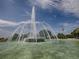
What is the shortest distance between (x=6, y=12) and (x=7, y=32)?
2.03ft

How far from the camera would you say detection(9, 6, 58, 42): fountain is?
4.68 meters

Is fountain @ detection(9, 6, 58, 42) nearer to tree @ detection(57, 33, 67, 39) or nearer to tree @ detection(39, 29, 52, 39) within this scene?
tree @ detection(39, 29, 52, 39)

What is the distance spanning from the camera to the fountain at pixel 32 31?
4.68 m

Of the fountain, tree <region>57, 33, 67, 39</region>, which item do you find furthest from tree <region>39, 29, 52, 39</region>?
tree <region>57, 33, 67, 39</region>

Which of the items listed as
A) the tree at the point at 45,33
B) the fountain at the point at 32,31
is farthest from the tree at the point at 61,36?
the tree at the point at 45,33

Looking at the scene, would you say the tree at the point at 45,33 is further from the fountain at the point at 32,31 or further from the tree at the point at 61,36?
the tree at the point at 61,36

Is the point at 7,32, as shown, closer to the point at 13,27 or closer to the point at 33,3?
the point at 13,27

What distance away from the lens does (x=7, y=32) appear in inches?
180

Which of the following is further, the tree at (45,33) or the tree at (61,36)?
the tree at (61,36)

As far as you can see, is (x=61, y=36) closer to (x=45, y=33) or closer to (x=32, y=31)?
(x=45, y=33)

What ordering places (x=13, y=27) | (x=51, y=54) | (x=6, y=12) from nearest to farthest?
(x=51, y=54) < (x=6, y=12) < (x=13, y=27)

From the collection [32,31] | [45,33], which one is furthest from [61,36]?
[32,31]

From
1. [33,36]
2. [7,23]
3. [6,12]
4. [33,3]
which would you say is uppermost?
[33,3]

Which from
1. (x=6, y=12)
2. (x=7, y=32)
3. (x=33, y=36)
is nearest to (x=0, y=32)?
(x=7, y=32)
